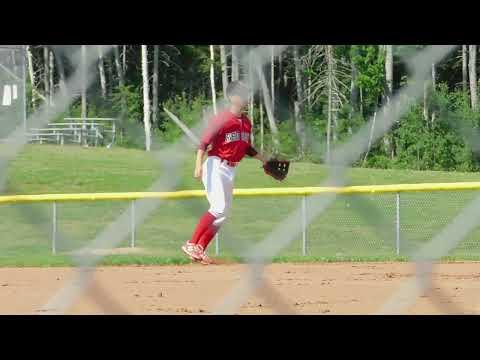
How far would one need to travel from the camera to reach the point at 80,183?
1931 centimetres

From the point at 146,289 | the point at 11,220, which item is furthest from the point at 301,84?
the point at 11,220

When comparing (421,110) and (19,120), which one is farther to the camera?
(421,110)

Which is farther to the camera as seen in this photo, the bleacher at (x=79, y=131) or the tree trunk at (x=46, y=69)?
the tree trunk at (x=46, y=69)

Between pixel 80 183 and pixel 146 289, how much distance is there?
13.2 metres

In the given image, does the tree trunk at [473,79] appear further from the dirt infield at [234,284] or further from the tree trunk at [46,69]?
the dirt infield at [234,284]

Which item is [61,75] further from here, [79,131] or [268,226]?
[268,226]

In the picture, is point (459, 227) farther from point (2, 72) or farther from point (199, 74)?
point (199, 74)

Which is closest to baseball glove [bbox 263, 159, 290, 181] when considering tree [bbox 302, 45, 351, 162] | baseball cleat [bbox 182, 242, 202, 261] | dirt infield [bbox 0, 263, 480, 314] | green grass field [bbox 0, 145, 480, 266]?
dirt infield [bbox 0, 263, 480, 314]

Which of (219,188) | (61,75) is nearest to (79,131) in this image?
(61,75)

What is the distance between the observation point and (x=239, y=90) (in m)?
1.30

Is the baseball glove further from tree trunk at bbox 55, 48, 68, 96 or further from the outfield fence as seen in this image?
the outfield fence

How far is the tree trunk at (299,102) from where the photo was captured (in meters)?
1.24

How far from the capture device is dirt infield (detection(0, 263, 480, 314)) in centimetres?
503

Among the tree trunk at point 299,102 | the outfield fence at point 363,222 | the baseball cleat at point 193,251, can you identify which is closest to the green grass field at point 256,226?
the outfield fence at point 363,222
